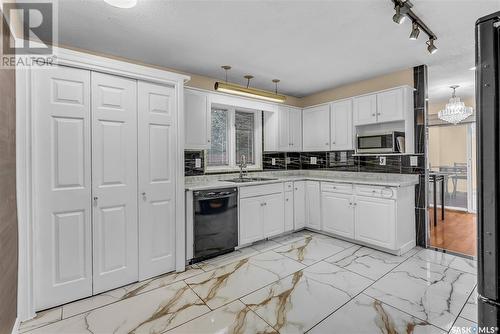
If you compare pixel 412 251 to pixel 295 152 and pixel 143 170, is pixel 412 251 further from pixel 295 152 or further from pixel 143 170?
pixel 143 170

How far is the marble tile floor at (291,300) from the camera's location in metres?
1.87

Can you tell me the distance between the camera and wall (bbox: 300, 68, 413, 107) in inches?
139

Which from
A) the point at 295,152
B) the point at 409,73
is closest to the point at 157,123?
the point at 295,152

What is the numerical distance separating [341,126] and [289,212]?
1633 mm

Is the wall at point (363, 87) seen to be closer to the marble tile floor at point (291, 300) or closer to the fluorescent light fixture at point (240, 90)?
the fluorescent light fixture at point (240, 90)

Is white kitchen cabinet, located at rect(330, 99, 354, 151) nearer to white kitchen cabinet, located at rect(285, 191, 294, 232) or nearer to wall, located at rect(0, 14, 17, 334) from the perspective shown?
white kitchen cabinet, located at rect(285, 191, 294, 232)

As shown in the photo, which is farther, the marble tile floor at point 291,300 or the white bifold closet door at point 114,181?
the white bifold closet door at point 114,181

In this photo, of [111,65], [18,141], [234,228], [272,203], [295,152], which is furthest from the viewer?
[295,152]

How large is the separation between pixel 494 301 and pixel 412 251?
108 inches

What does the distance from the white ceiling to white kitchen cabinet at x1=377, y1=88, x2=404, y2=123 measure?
1.12ft

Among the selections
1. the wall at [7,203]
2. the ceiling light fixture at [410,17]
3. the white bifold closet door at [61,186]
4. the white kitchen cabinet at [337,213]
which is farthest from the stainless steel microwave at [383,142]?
the wall at [7,203]

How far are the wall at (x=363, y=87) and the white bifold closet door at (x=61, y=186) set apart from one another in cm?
368

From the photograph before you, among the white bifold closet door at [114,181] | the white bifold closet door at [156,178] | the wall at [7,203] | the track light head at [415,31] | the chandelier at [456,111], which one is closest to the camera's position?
the wall at [7,203]

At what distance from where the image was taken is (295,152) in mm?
5004
